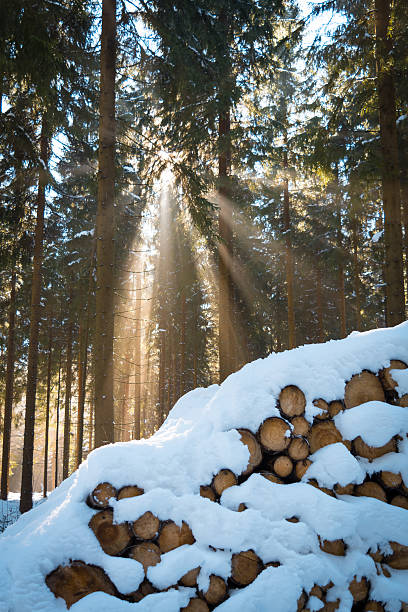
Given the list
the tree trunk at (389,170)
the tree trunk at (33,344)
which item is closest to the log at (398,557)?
the tree trunk at (389,170)

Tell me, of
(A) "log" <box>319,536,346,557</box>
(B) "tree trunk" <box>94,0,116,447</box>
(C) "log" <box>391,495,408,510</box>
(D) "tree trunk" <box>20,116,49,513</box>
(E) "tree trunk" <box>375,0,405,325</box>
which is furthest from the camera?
(D) "tree trunk" <box>20,116,49,513</box>

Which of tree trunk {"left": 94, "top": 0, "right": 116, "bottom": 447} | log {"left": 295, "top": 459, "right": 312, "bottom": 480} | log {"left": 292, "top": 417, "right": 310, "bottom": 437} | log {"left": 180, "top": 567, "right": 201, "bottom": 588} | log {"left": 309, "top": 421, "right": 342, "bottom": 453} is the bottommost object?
log {"left": 180, "top": 567, "right": 201, "bottom": 588}

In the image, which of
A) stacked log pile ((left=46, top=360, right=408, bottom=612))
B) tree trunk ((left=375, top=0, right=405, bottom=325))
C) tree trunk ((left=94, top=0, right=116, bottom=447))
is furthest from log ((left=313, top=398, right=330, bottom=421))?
tree trunk ((left=375, top=0, right=405, bottom=325))

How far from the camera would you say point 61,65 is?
18.1 feet

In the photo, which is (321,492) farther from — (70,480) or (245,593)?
(70,480)

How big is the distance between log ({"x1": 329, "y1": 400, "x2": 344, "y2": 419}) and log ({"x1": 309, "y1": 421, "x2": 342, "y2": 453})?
126 millimetres

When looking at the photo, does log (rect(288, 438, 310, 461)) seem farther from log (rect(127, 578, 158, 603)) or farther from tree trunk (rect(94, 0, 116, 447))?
tree trunk (rect(94, 0, 116, 447))

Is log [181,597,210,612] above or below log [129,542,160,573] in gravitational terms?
below

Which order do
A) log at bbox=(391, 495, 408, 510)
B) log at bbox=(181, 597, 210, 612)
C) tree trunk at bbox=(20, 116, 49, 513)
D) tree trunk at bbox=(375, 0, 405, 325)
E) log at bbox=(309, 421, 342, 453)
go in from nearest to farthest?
log at bbox=(181, 597, 210, 612), log at bbox=(391, 495, 408, 510), log at bbox=(309, 421, 342, 453), tree trunk at bbox=(375, 0, 405, 325), tree trunk at bbox=(20, 116, 49, 513)

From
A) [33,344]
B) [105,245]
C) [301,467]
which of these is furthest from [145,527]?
[33,344]

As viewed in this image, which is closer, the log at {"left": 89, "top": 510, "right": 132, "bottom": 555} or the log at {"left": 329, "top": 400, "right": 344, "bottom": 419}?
the log at {"left": 89, "top": 510, "right": 132, "bottom": 555}

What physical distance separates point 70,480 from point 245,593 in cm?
177

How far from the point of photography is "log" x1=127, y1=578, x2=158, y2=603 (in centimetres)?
227

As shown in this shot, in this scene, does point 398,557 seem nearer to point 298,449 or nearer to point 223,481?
point 298,449
